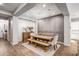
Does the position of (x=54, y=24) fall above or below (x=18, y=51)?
above

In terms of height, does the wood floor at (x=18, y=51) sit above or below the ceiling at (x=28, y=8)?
below

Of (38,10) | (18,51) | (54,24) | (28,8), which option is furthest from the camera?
(54,24)

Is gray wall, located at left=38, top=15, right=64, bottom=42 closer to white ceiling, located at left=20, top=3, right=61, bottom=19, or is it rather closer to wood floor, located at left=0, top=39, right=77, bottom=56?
white ceiling, located at left=20, top=3, right=61, bottom=19

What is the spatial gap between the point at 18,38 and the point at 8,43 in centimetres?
33

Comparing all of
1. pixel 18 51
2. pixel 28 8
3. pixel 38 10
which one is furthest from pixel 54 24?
pixel 18 51

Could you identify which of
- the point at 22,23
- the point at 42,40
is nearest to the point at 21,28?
the point at 22,23

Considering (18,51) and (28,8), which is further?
(28,8)

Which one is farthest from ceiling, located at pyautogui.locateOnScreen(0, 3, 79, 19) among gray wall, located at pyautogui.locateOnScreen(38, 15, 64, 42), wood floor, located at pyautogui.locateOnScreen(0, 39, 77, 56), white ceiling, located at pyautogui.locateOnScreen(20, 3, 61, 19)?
gray wall, located at pyautogui.locateOnScreen(38, 15, 64, 42)

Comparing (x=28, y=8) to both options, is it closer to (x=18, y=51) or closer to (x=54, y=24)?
(x=18, y=51)

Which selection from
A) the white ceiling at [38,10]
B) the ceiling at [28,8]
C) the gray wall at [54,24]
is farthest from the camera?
the gray wall at [54,24]

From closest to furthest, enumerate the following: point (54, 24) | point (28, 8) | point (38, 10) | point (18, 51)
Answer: point (18, 51) → point (28, 8) → point (38, 10) → point (54, 24)

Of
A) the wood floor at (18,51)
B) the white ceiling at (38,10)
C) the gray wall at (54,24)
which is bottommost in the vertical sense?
the wood floor at (18,51)

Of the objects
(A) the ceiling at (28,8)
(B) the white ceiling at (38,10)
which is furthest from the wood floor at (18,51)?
(B) the white ceiling at (38,10)

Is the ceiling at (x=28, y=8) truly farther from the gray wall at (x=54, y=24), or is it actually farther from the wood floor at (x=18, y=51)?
the gray wall at (x=54, y=24)
